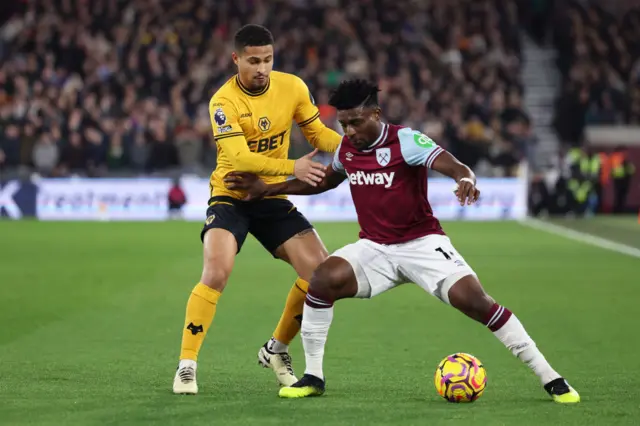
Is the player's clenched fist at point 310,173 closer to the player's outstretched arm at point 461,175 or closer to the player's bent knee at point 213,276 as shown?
the player's bent knee at point 213,276

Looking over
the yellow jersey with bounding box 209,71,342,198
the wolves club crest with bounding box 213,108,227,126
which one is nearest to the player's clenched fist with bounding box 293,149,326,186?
the yellow jersey with bounding box 209,71,342,198

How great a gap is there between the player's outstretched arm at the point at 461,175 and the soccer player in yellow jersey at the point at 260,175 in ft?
3.05

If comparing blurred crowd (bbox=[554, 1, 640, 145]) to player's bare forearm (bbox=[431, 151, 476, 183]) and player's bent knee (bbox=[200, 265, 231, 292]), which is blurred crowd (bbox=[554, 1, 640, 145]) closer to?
player's bent knee (bbox=[200, 265, 231, 292])

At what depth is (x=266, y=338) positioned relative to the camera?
962cm

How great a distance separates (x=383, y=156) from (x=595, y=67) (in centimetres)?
2481

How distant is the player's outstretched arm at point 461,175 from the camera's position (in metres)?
6.37

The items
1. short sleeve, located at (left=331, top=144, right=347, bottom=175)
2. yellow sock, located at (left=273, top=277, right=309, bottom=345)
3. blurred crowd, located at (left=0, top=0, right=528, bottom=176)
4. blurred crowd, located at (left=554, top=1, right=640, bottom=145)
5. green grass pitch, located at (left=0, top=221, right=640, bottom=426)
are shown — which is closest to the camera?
green grass pitch, located at (left=0, top=221, right=640, bottom=426)

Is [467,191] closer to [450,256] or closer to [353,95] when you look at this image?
[450,256]

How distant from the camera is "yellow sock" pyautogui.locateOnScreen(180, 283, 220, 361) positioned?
23.9 feet

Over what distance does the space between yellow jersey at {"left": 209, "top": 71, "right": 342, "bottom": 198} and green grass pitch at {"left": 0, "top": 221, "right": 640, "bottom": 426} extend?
1.34 meters

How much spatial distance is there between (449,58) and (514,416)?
24.4 m

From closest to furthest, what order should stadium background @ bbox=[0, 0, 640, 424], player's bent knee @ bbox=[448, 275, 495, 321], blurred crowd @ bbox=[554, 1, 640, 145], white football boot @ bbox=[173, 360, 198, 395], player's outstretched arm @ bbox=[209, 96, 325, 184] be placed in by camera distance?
player's bent knee @ bbox=[448, 275, 495, 321], white football boot @ bbox=[173, 360, 198, 395], player's outstretched arm @ bbox=[209, 96, 325, 184], stadium background @ bbox=[0, 0, 640, 424], blurred crowd @ bbox=[554, 1, 640, 145]

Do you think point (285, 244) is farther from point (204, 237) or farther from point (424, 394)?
point (424, 394)

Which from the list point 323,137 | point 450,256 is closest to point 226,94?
point 323,137
